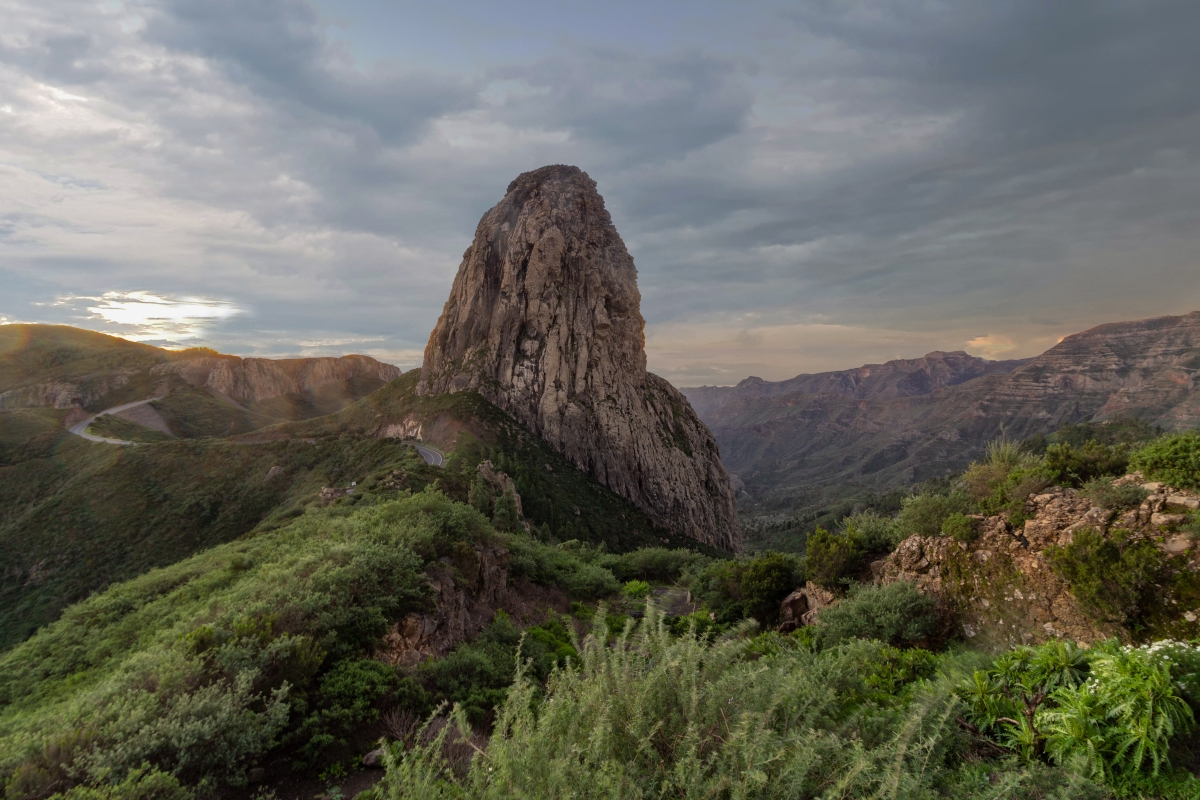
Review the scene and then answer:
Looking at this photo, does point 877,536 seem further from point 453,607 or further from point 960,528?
point 453,607

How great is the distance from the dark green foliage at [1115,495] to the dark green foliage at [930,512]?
2.65m

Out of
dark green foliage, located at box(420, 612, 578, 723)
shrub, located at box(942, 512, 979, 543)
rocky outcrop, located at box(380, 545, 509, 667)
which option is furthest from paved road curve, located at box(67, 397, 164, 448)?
shrub, located at box(942, 512, 979, 543)

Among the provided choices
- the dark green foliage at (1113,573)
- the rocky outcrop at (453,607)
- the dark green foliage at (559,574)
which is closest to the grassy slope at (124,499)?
the dark green foliage at (559,574)

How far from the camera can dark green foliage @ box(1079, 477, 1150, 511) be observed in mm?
8781

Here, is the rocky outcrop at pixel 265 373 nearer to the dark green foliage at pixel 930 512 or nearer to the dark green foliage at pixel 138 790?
the dark green foliage at pixel 930 512

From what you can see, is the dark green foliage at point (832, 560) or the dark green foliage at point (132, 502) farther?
the dark green foliage at point (132, 502)

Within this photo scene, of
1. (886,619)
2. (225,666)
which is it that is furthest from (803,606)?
(225,666)

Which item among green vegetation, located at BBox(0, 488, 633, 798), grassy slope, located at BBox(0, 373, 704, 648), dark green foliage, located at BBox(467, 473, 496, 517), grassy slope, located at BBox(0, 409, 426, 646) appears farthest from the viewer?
grassy slope, located at BBox(0, 373, 704, 648)

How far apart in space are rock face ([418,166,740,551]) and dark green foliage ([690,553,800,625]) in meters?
54.9

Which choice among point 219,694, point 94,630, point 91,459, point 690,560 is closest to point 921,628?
point 219,694

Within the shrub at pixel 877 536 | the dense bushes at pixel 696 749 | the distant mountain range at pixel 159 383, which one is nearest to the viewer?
the dense bushes at pixel 696 749

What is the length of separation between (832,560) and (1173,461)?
691 centimetres

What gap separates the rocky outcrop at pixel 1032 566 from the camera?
812cm

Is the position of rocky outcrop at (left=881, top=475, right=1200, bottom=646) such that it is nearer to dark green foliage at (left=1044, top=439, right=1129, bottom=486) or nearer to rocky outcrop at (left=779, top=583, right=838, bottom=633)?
dark green foliage at (left=1044, top=439, right=1129, bottom=486)
